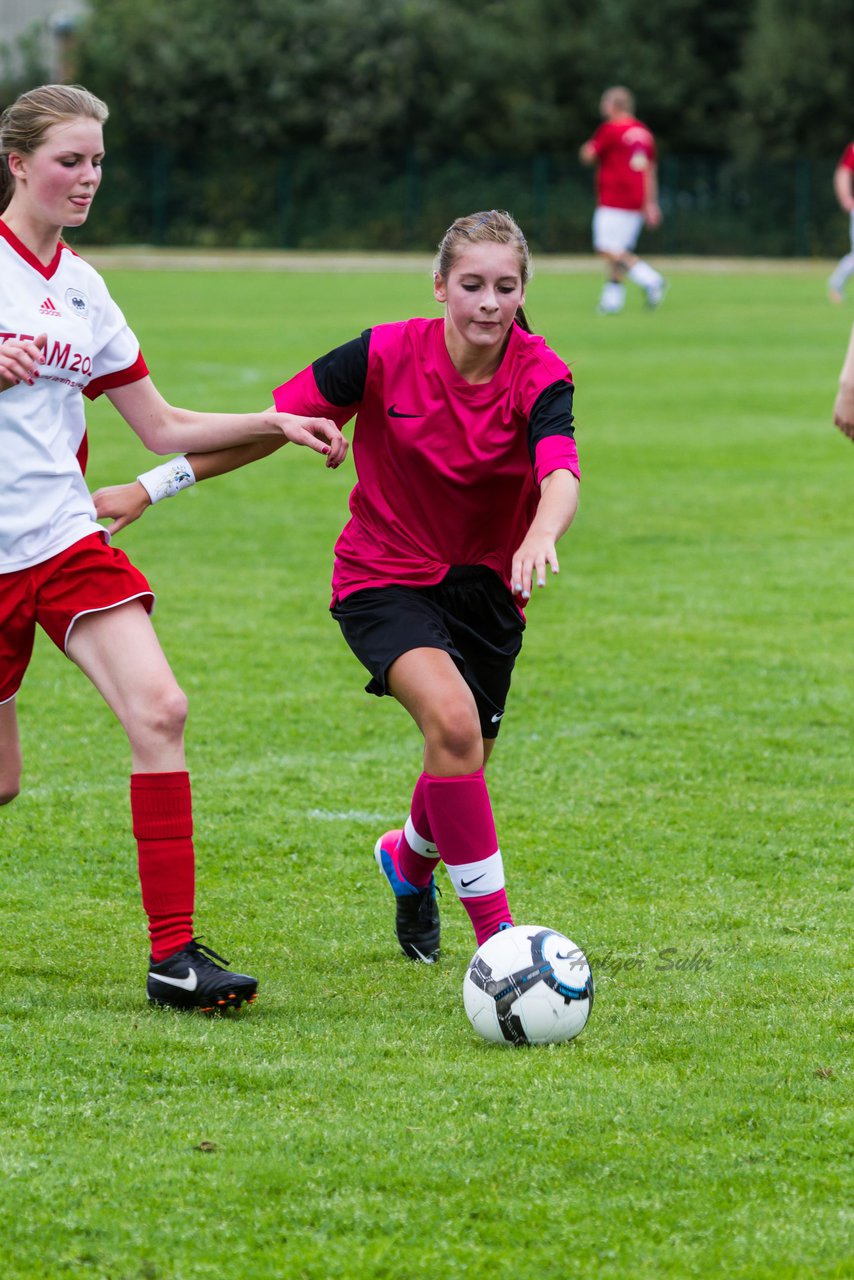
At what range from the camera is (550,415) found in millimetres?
4266

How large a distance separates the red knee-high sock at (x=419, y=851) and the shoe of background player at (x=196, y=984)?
27.3 inches

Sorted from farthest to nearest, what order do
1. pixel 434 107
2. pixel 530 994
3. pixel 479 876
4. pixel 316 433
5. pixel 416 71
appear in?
pixel 416 71 < pixel 434 107 < pixel 316 433 < pixel 479 876 < pixel 530 994

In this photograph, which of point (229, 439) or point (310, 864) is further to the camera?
point (310, 864)

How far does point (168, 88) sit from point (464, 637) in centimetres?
4244

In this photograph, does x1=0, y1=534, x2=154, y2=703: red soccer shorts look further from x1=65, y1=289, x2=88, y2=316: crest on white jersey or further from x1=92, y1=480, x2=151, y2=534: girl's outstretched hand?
x1=65, y1=289, x2=88, y2=316: crest on white jersey

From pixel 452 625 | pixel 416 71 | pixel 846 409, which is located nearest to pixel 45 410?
pixel 452 625

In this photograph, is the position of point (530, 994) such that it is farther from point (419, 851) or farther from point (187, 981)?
point (419, 851)

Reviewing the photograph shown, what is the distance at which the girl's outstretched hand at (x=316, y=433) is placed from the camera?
14.4 ft

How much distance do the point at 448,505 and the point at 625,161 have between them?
22869 millimetres

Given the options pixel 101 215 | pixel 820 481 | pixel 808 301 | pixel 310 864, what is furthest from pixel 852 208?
pixel 101 215

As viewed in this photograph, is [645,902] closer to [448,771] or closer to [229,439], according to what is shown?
[448,771]

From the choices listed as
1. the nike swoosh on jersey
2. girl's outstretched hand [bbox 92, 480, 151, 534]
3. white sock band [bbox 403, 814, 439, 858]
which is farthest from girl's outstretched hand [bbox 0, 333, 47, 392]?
white sock band [bbox 403, 814, 439, 858]

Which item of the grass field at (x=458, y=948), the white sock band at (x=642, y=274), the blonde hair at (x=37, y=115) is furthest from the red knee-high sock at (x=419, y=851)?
the white sock band at (x=642, y=274)

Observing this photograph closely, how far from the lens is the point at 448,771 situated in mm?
4180
